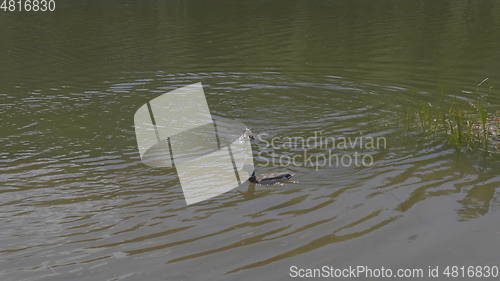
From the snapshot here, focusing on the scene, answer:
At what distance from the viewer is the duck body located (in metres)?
8.36

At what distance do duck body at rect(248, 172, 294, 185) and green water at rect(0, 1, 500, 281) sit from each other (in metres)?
0.13

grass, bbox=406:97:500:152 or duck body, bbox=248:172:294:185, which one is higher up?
grass, bbox=406:97:500:152

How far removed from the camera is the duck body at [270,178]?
836cm

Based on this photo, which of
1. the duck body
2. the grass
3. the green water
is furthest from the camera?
the grass

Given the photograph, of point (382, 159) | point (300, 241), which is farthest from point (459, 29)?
point (300, 241)

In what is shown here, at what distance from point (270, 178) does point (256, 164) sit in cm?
116

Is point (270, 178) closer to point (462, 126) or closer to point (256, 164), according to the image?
point (256, 164)

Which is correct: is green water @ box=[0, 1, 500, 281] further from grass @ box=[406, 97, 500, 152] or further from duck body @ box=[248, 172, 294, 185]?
grass @ box=[406, 97, 500, 152]

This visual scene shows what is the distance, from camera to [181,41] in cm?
2253

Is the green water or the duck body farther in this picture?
the duck body

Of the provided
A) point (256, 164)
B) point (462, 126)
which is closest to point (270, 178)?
point (256, 164)

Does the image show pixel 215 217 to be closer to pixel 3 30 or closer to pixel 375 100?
pixel 375 100

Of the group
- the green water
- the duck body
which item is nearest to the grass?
the green water

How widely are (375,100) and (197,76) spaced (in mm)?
5342
